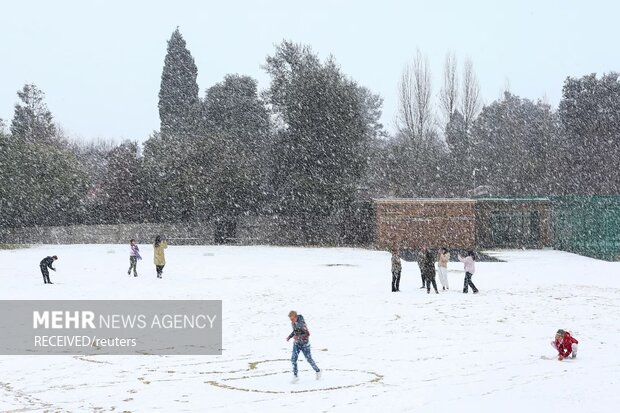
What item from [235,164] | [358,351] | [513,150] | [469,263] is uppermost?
[513,150]

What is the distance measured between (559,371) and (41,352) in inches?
455

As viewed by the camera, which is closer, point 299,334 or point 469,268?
point 299,334

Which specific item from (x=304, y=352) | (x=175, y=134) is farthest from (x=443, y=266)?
(x=175, y=134)

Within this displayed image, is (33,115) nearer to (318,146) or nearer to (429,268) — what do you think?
(318,146)

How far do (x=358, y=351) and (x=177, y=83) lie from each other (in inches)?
2609

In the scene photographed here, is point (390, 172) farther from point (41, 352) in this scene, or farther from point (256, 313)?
point (41, 352)

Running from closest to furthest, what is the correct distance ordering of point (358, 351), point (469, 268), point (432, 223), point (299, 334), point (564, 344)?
point (299, 334)
point (564, 344)
point (358, 351)
point (469, 268)
point (432, 223)

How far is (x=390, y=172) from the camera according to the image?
72.4m

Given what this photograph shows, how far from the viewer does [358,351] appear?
61.3 feet

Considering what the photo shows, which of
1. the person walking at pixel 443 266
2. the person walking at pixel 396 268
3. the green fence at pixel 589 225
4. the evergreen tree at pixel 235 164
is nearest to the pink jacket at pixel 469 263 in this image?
the person walking at pixel 443 266

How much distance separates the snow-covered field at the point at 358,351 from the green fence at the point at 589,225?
8.77 metres

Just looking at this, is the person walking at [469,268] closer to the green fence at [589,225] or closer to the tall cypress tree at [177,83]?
the green fence at [589,225]

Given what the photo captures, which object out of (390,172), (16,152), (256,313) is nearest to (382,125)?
(390,172)

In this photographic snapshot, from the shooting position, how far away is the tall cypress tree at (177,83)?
265 feet
